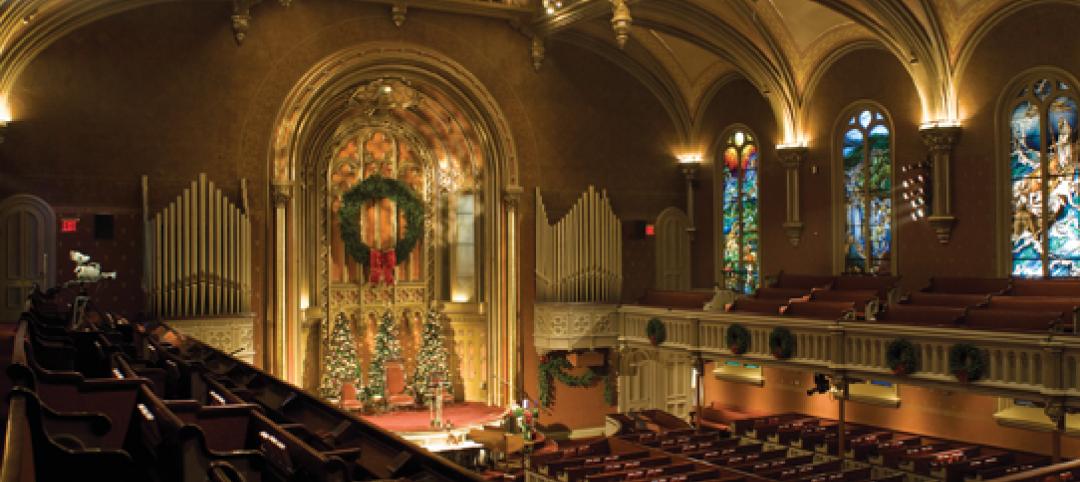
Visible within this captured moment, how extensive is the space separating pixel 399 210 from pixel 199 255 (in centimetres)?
530

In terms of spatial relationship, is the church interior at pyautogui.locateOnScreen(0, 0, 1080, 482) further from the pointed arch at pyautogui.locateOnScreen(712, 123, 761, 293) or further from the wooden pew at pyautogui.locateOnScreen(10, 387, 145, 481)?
the wooden pew at pyautogui.locateOnScreen(10, 387, 145, 481)

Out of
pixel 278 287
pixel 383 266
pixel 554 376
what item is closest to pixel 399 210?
pixel 383 266

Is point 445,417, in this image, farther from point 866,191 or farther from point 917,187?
point 917,187

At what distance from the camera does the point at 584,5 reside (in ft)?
54.4

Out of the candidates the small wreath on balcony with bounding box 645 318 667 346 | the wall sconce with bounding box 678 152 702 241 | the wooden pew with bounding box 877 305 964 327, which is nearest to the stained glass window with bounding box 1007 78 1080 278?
the wooden pew with bounding box 877 305 964 327

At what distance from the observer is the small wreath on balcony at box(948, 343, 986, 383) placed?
11.9m

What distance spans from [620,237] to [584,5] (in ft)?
15.9

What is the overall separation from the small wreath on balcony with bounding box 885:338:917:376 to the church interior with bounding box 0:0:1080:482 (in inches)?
1.6

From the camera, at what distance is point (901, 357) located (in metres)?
12.8

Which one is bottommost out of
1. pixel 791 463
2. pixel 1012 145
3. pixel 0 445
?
pixel 791 463

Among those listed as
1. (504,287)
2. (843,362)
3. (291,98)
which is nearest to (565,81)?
(504,287)

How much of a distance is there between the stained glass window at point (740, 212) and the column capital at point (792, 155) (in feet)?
3.40

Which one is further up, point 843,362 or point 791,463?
→ point 843,362

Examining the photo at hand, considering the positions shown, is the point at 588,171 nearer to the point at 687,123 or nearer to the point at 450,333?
the point at 687,123
